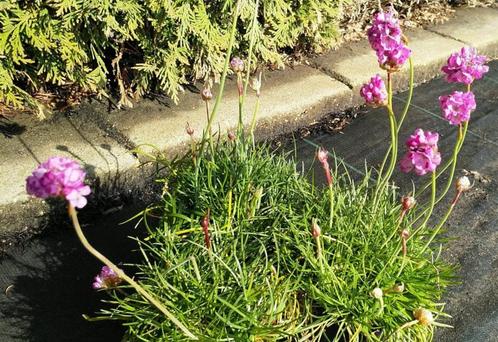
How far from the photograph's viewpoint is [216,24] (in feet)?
12.2

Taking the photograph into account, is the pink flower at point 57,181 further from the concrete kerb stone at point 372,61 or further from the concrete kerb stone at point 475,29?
the concrete kerb stone at point 475,29

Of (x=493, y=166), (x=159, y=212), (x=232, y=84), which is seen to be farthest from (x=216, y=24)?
(x=493, y=166)

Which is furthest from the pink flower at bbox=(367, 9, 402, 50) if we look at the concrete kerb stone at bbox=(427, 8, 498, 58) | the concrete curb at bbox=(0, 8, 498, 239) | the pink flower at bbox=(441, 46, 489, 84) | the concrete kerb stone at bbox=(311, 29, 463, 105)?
the concrete kerb stone at bbox=(427, 8, 498, 58)

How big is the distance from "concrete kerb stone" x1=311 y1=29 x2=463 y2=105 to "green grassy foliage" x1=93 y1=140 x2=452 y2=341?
1.98 metres

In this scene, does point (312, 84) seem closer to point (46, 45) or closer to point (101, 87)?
point (101, 87)

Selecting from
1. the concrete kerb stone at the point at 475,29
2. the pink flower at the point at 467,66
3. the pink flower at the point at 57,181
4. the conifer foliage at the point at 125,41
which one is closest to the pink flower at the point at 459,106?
the pink flower at the point at 467,66

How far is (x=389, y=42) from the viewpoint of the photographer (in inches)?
70.4

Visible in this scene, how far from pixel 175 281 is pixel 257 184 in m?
0.59

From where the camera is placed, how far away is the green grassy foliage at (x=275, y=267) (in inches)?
73.7

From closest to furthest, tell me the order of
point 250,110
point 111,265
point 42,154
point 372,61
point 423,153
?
1. point 111,265
2. point 423,153
3. point 42,154
4. point 250,110
5. point 372,61

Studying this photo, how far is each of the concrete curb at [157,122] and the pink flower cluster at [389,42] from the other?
0.96m

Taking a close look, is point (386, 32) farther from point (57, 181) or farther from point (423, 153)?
point (57, 181)

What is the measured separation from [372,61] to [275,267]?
8.90ft

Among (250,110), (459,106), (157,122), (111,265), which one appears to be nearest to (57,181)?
(111,265)
